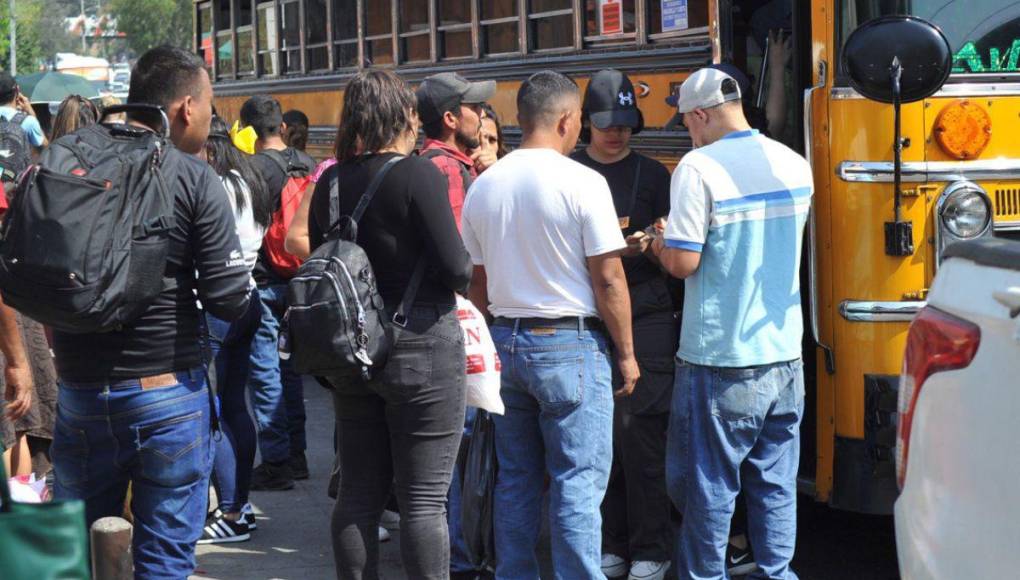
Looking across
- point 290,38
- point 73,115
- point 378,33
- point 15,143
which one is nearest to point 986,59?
point 73,115

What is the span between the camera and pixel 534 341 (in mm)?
4395

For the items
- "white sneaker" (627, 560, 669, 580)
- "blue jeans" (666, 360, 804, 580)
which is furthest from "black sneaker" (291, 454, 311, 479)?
"blue jeans" (666, 360, 804, 580)

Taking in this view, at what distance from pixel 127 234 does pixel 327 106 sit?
6.22m

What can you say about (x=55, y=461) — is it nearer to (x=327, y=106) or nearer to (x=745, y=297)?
(x=745, y=297)

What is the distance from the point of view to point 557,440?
14.4 feet

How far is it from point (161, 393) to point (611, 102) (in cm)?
219

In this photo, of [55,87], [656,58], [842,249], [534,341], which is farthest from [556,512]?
[55,87]

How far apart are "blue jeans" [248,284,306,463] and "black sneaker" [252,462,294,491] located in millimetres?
34

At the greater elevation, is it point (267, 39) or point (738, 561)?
point (267, 39)

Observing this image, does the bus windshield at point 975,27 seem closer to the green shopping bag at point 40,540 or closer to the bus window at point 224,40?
the green shopping bag at point 40,540

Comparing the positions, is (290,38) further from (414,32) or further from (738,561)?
(738,561)

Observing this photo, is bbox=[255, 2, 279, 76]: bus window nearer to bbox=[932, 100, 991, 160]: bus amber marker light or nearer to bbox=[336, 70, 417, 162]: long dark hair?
bbox=[336, 70, 417, 162]: long dark hair

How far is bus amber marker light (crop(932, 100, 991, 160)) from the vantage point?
456 centimetres

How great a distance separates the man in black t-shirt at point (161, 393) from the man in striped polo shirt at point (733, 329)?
1439mm
